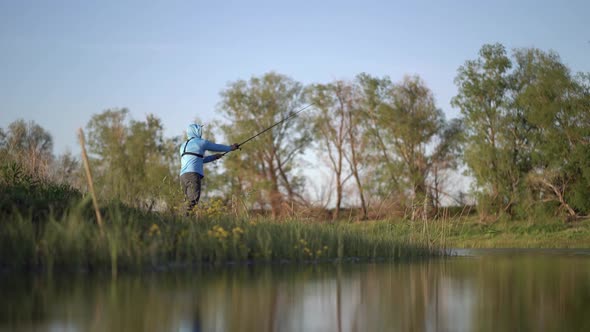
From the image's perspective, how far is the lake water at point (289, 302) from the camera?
626 centimetres

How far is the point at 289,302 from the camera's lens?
7.83 meters

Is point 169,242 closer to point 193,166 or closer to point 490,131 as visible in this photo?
point 193,166

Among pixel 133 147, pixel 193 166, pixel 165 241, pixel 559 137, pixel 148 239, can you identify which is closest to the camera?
pixel 148 239

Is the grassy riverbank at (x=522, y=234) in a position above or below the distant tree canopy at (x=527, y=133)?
below

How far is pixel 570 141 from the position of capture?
1609 inches

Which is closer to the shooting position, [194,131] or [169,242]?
[169,242]

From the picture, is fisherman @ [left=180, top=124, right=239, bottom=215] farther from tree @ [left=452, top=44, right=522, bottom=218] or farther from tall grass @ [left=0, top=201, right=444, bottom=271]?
tree @ [left=452, top=44, right=522, bottom=218]

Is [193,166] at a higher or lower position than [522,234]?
higher

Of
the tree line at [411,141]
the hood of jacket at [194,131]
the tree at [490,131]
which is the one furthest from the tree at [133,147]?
the hood of jacket at [194,131]

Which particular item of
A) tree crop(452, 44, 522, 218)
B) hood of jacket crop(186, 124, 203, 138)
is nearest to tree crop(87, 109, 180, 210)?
tree crop(452, 44, 522, 218)

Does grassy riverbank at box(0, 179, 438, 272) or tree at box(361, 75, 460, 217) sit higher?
tree at box(361, 75, 460, 217)

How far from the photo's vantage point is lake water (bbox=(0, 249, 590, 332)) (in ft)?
20.5

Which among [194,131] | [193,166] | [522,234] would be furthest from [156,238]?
[522,234]

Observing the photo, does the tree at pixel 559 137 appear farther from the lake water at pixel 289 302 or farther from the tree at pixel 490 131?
the lake water at pixel 289 302
